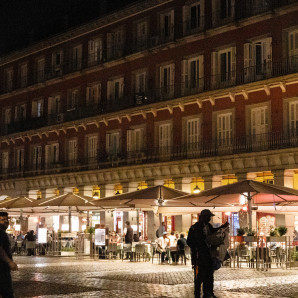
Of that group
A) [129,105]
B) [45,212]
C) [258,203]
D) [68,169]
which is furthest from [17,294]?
[68,169]

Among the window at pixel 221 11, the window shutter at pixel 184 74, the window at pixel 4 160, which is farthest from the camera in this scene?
the window at pixel 4 160

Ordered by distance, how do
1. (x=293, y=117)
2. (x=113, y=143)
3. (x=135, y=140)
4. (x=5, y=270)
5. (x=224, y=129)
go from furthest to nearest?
(x=113, y=143)
(x=135, y=140)
(x=224, y=129)
(x=293, y=117)
(x=5, y=270)

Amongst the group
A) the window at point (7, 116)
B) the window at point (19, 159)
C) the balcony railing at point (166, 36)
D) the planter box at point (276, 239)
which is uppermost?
the balcony railing at point (166, 36)

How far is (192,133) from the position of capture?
35031mm

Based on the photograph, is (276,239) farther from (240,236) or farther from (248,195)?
(248,195)

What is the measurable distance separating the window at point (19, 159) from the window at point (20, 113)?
2.45m

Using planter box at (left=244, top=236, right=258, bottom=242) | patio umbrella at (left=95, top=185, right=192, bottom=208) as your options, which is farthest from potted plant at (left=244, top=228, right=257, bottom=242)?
patio umbrella at (left=95, top=185, right=192, bottom=208)

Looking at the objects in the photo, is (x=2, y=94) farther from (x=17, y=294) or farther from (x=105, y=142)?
(x=17, y=294)

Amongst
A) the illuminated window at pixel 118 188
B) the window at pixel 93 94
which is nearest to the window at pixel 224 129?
the illuminated window at pixel 118 188

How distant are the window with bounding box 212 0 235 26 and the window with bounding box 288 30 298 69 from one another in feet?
13.4

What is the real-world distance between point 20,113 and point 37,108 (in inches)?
89.0

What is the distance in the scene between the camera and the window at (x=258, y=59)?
31.4 meters

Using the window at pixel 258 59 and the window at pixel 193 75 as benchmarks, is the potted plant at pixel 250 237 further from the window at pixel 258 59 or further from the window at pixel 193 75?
the window at pixel 193 75

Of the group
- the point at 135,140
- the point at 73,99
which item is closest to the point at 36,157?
the point at 73,99
